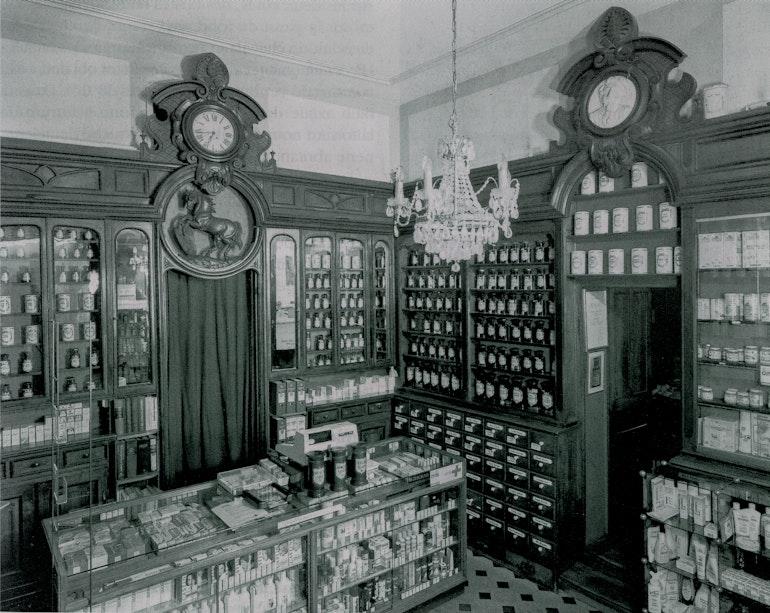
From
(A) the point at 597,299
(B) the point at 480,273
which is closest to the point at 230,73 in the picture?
(B) the point at 480,273

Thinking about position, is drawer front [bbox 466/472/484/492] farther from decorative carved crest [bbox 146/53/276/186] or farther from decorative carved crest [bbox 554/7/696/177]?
decorative carved crest [bbox 146/53/276/186]

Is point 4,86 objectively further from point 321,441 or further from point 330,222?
point 321,441

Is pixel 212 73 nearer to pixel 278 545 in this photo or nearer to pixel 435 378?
pixel 435 378

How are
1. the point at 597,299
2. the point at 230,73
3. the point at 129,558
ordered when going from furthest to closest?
1. the point at 230,73
2. the point at 597,299
3. the point at 129,558

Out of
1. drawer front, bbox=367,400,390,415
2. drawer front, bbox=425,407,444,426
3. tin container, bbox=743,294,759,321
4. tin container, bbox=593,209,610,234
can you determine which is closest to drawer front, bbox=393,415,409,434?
drawer front, bbox=367,400,390,415

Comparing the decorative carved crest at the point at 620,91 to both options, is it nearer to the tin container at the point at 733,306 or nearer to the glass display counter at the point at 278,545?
the tin container at the point at 733,306

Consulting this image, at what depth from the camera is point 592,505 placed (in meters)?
4.95

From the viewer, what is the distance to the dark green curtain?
5.03 metres

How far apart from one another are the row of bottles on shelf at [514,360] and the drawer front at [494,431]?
0.52 metres

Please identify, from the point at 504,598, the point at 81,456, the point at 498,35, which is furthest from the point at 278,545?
the point at 498,35

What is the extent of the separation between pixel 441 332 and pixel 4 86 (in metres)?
4.39

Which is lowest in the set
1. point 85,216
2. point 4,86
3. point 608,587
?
point 608,587

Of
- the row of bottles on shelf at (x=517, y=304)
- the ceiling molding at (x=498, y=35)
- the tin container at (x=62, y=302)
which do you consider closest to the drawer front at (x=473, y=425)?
the row of bottles on shelf at (x=517, y=304)

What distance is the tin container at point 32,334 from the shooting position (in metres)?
4.36
